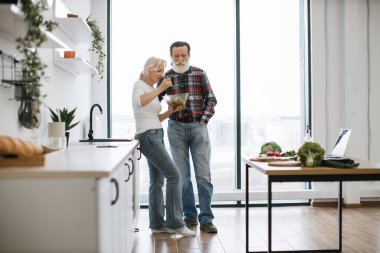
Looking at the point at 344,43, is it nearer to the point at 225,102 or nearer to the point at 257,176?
the point at 225,102

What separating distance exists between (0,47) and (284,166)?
1.60 meters

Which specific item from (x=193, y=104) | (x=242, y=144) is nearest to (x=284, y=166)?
(x=193, y=104)

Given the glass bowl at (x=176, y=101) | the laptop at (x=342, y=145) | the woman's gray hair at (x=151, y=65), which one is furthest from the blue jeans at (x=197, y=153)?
the laptop at (x=342, y=145)

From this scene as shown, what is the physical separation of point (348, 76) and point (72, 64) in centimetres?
297

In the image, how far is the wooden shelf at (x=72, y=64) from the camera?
3.00m

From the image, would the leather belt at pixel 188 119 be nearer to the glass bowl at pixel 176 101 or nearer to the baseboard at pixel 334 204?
the glass bowl at pixel 176 101

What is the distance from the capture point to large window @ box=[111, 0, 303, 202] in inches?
189

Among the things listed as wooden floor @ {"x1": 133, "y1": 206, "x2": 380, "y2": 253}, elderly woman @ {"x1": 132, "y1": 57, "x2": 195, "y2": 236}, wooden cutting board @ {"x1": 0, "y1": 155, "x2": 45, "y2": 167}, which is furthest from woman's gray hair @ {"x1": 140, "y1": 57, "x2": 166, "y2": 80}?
wooden cutting board @ {"x1": 0, "y1": 155, "x2": 45, "y2": 167}

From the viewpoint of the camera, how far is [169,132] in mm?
3842

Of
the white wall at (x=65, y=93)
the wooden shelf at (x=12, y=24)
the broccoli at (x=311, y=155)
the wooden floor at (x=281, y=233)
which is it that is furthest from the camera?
the wooden floor at (x=281, y=233)

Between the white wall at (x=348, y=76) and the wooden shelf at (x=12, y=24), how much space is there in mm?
3361

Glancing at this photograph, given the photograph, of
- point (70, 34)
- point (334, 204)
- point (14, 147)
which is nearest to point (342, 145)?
point (14, 147)

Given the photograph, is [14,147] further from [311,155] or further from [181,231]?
[181,231]

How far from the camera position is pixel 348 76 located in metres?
4.77
